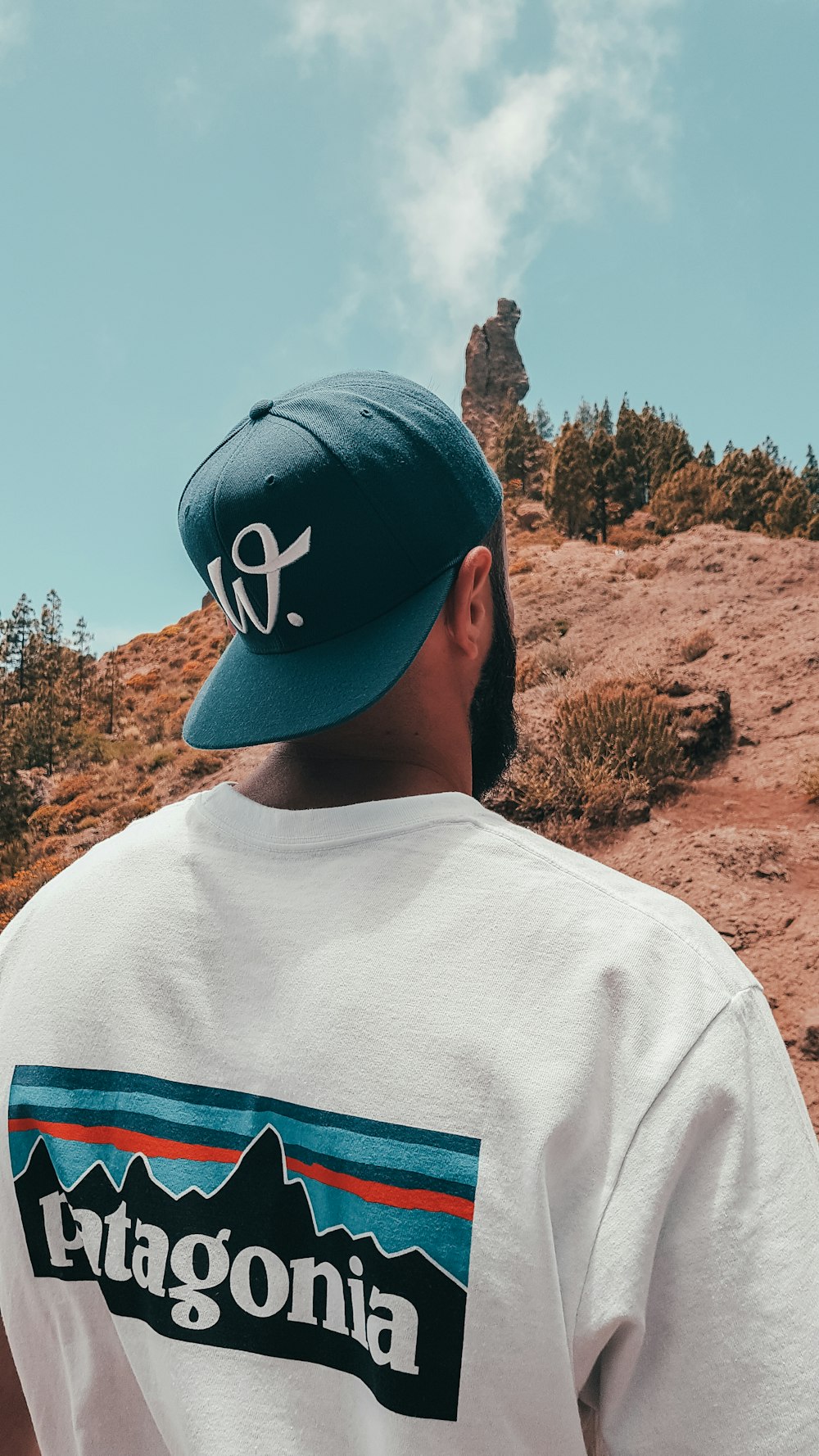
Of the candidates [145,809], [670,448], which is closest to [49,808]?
[145,809]

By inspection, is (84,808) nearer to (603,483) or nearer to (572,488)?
(572,488)

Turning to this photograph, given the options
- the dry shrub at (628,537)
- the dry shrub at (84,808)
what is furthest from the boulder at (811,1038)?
the dry shrub at (628,537)

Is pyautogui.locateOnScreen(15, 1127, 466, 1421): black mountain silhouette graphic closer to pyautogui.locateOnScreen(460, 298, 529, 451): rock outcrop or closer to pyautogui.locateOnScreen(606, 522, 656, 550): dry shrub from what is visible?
pyautogui.locateOnScreen(606, 522, 656, 550): dry shrub

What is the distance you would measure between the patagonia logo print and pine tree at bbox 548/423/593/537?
3763 centimetres

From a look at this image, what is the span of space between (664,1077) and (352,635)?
1.87 feet

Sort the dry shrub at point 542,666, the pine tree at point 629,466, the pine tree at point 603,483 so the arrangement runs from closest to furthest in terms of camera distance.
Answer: the dry shrub at point 542,666 < the pine tree at point 603,483 < the pine tree at point 629,466

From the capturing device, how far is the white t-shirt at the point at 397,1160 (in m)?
0.74

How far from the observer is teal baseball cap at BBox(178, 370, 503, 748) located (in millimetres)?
1008

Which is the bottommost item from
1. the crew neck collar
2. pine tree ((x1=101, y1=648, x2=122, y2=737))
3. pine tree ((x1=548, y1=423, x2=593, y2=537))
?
the crew neck collar

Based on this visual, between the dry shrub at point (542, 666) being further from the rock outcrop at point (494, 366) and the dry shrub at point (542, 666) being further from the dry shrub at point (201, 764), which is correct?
the rock outcrop at point (494, 366)

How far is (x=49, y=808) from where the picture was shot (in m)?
19.3

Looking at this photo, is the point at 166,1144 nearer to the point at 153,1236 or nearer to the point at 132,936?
the point at 153,1236

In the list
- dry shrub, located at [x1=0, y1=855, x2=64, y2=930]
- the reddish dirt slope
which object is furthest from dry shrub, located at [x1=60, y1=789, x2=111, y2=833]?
the reddish dirt slope

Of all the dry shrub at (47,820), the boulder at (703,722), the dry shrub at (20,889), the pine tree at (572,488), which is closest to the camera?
the boulder at (703,722)
